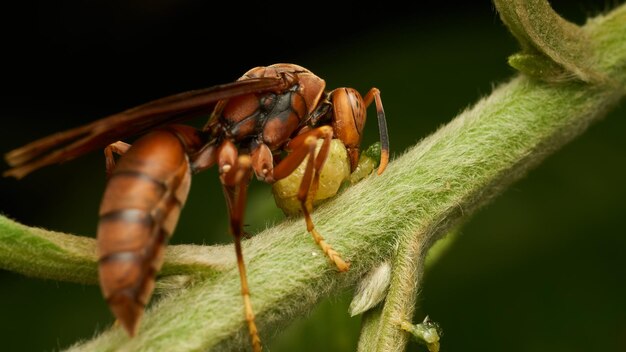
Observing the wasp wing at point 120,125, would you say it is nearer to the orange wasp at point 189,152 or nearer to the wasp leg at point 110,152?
the orange wasp at point 189,152

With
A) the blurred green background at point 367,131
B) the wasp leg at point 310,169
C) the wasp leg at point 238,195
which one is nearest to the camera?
the wasp leg at point 238,195

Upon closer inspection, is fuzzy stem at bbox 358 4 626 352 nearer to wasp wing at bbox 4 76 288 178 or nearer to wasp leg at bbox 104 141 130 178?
wasp wing at bbox 4 76 288 178

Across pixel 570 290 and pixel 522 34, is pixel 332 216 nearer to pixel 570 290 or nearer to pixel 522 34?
pixel 522 34

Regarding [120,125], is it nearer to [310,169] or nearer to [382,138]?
[310,169]

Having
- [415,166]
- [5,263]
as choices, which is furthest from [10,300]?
[415,166]

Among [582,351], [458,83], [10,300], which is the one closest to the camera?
[582,351]

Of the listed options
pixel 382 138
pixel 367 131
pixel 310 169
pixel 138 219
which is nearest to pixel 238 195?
pixel 310 169

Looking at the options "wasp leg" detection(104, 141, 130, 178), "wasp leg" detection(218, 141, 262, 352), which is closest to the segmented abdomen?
"wasp leg" detection(218, 141, 262, 352)

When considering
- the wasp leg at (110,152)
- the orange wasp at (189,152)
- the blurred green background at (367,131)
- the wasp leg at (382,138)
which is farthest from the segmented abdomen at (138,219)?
the blurred green background at (367,131)
